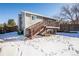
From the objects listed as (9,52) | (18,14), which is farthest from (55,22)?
(9,52)

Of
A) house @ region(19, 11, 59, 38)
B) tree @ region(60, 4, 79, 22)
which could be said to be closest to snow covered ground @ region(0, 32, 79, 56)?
house @ region(19, 11, 59, 38)

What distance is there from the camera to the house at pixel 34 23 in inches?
99.3

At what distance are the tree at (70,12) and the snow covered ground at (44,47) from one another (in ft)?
0.71

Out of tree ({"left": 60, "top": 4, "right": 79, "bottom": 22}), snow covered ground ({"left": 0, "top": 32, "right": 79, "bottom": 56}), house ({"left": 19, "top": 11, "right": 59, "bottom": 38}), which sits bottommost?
snow covered ground ({"left": 0, "top": 32, "right": 79, "bottom": 56})

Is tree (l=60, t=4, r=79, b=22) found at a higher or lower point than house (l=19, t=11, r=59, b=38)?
higher

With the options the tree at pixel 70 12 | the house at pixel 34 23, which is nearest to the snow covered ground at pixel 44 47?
the house at pixel 34 23

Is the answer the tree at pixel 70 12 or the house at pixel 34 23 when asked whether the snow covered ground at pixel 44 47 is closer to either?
the house at pixel 34 23

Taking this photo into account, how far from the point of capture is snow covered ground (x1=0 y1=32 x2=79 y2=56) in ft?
8.20

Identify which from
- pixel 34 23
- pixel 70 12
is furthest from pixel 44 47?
pixel 70 12

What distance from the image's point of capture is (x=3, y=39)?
2.54 m

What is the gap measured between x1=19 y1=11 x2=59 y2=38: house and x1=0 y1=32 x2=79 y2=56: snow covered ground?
87 mm

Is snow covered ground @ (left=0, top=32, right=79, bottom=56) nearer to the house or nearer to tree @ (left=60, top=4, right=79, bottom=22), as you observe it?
the house

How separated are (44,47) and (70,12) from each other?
0.46 m

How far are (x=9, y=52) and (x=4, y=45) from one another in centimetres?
10
